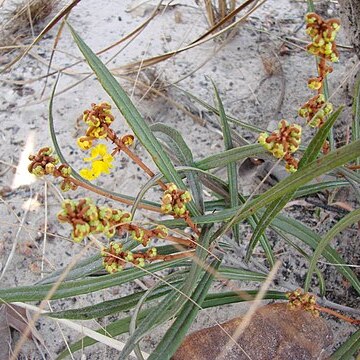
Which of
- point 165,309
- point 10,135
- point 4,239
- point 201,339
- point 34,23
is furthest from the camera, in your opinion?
point 34,23

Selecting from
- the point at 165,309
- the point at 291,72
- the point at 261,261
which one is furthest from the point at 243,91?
the point at 165,309

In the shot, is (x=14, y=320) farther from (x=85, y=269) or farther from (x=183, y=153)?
(x=183, y=153)

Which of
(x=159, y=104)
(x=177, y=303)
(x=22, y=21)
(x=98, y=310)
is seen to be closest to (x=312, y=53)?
(x=177, y=303)

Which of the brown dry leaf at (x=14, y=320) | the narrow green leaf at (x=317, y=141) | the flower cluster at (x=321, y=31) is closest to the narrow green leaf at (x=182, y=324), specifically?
the narrow green leaf at (x=317, y=141)

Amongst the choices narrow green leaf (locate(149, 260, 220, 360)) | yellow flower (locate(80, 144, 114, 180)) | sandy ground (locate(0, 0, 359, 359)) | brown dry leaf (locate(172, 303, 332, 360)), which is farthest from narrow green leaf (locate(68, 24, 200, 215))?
sandy ground (locate(0, 0, 359, 359))

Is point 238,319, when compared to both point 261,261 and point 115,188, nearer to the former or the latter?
point 261,261

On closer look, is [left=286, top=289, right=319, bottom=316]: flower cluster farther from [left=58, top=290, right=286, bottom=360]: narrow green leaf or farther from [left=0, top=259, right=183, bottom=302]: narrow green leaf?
[left=0, top=259, right=183, bottom=302]: narrow green leaf
